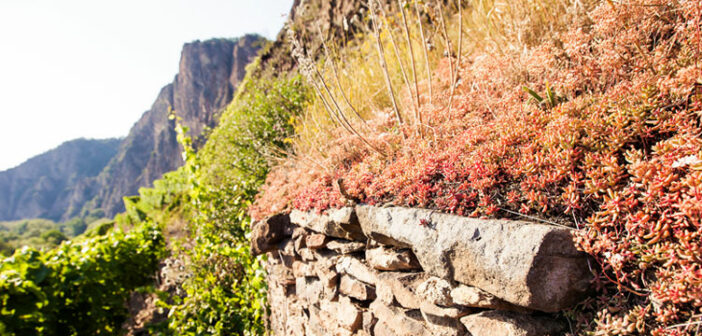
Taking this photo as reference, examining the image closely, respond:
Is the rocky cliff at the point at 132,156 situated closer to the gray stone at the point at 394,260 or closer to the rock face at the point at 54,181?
the rock face at the point at 54,181

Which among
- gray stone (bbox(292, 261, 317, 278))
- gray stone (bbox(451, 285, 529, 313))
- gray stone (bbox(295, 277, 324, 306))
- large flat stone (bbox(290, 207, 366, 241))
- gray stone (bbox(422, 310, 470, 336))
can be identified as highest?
large flat stone (bbox(290, 207, 366, 241))

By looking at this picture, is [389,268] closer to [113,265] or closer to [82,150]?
[113,265]

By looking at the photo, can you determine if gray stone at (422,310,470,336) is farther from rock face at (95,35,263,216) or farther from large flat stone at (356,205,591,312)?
rock face at (95,35,263,216)

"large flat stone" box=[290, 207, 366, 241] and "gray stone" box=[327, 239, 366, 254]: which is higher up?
"large flat stone" box=[290, 207, 366, 241]

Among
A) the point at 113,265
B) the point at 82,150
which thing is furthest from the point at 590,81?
the point at 82,150

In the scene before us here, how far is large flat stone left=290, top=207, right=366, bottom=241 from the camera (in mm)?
1950

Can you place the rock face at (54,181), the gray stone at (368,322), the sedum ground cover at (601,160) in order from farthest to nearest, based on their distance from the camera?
the rock face at (54,181), the gray stone at (368,322), the sedum ground cover at (601,160)

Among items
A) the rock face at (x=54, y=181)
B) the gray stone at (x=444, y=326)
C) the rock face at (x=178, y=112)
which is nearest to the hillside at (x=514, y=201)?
the gray stone at (x=444, y=326)

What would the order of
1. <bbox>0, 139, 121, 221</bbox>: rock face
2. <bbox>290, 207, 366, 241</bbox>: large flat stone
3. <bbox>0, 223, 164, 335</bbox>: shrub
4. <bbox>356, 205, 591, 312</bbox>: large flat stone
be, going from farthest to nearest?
<bbox>0, 139, 121, 221</bbox>: rock face, <bbox>0, 223, 164, 335</bbox>: shrub, <bbox>290, 207, 366, 241</bbox>: large flat stone, <bbox>356, 205, 591, 312</bbox>: large flat stone

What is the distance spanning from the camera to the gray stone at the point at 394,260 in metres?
1.55

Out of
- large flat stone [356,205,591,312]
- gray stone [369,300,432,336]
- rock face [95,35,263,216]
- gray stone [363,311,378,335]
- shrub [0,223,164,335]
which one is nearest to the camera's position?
large flat stone [356,205,591,312]

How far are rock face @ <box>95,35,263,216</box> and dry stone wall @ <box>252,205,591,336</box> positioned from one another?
5007cm

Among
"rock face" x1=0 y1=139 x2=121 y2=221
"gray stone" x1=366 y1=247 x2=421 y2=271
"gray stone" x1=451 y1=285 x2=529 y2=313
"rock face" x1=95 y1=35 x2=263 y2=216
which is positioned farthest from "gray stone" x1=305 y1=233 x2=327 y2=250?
"rock face" x1=0 y1=139 x2=121 y2=221

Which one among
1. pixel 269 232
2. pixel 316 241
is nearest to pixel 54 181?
pixel 269 232
